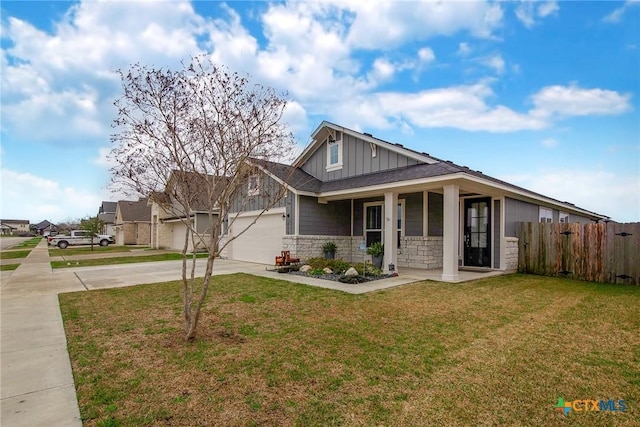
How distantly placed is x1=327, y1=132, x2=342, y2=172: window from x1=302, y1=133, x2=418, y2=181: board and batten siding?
6.9 inches

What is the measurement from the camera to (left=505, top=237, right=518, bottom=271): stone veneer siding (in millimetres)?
11477

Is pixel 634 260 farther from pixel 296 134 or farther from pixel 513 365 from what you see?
pixel 296 134

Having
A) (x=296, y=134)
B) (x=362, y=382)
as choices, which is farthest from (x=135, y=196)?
(x=362, y=382)

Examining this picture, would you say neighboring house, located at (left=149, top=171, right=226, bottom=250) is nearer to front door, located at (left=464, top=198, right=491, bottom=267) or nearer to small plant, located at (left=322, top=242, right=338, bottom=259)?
small plant, located at (left=322, top=242, right=338, bottom=259)

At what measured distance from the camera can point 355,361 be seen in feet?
12.7

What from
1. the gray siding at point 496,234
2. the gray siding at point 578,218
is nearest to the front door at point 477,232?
the gray siding at point 496,234

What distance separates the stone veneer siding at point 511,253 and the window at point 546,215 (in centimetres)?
301

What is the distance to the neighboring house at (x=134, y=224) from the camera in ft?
111

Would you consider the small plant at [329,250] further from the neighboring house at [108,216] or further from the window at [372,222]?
the neighboring house at [108,216]

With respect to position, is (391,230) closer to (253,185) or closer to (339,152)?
(339,152)

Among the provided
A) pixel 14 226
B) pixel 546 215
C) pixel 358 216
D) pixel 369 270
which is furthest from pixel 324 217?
pixel 14 226

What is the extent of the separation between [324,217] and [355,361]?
1006 cm

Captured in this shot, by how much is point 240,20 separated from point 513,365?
984 cm

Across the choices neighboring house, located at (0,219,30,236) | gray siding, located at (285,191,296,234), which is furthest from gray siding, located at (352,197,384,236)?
neighboring house, located at (0,219,30,236)
